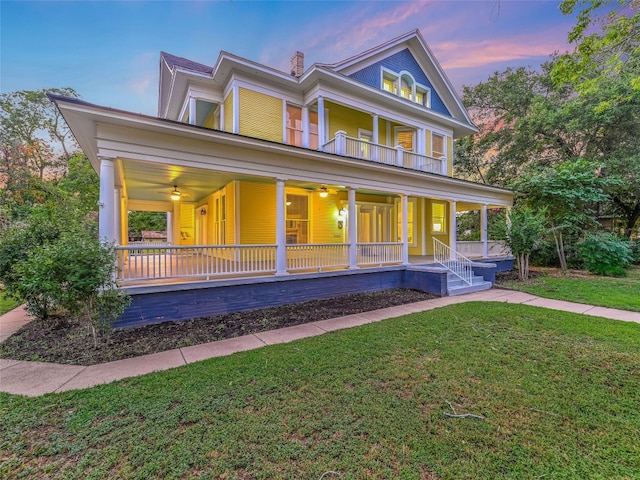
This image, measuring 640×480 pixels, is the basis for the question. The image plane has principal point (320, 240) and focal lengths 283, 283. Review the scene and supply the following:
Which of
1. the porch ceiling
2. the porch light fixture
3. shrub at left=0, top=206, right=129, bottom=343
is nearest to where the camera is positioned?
shrub at left=0, top=206, right=129, bottom=343

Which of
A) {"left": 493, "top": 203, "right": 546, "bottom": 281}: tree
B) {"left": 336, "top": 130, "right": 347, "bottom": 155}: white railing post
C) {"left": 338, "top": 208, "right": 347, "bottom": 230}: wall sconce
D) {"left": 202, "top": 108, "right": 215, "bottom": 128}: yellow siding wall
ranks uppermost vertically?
{"left": 202, "top": 108, "right": 215, "bottom": 128}: yellow siding wall

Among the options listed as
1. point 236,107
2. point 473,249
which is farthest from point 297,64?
point 473,249

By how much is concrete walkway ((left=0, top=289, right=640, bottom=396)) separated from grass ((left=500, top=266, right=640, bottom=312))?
795mm

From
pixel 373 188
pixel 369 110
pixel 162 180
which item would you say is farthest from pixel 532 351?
pixel 162 180

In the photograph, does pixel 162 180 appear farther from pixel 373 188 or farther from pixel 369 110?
pixel 369 110

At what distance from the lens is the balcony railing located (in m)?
9.39

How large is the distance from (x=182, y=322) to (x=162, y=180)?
5.15 m

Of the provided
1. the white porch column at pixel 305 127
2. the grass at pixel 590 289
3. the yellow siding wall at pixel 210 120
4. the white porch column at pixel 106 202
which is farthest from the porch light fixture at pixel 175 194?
the grass at pixel 590 289

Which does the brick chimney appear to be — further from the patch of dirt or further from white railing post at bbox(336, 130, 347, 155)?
the patch of dirt

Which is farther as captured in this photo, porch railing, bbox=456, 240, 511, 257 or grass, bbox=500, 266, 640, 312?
porch railing, bbox=456, 240, 511, 257

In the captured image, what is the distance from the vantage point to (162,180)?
9055mm

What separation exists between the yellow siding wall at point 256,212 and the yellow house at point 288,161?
0.05 meters

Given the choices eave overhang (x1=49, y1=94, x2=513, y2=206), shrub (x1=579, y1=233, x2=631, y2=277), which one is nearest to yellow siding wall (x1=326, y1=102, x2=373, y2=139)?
eave overhang (x1=49, y1=94, x2=513, y2=206)

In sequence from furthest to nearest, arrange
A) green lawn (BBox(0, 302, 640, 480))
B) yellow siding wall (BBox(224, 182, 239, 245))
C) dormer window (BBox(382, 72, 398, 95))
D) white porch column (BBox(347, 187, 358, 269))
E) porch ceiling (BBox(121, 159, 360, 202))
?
dormer window (BBox(382, 72, 398, 95)) < yellow siding wall (BBox(224, 182, 239, 245)) < white porch column (BBox(347, 187, 358, 269)) < porch ceiling (BBox(121, 159, 360, 202)) < green lawn (BBox(0, 302, 640, 480))
